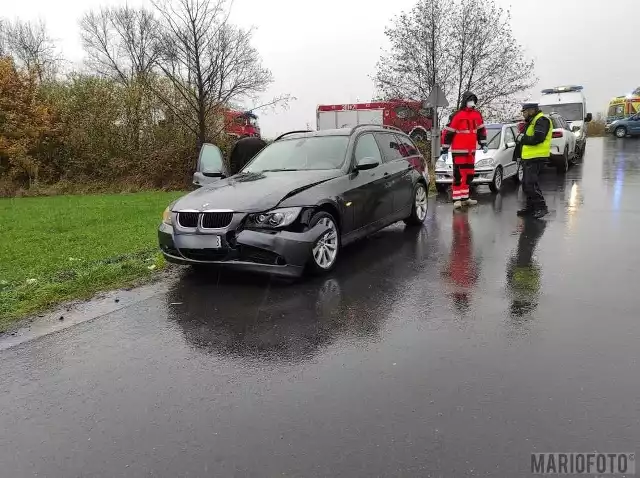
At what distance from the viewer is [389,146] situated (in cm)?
807

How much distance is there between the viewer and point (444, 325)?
437 centimetres

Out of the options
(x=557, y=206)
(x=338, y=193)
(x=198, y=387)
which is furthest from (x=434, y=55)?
(x=198, y=387)

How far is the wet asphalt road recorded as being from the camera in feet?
8.87

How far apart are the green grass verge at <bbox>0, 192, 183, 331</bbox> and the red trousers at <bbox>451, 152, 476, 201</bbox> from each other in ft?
19.1

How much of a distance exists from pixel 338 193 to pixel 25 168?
19.3m

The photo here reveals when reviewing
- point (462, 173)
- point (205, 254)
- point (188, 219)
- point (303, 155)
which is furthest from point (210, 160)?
point (462, 173)

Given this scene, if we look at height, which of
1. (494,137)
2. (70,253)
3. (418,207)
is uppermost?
(494,137)

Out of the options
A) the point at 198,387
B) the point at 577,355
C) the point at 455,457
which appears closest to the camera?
the point at 455,457

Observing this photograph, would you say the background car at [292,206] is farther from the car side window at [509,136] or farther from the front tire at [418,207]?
the car side window at [509,136]

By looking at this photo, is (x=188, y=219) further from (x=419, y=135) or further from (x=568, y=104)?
(x=568, y=104)

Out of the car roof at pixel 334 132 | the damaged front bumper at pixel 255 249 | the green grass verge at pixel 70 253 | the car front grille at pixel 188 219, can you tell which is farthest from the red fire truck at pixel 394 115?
the damaged front bumper at pixel 255 249

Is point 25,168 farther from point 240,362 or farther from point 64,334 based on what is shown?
point 240,362

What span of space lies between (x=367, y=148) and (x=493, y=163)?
6.00 m

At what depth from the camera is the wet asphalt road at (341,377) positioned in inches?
106
